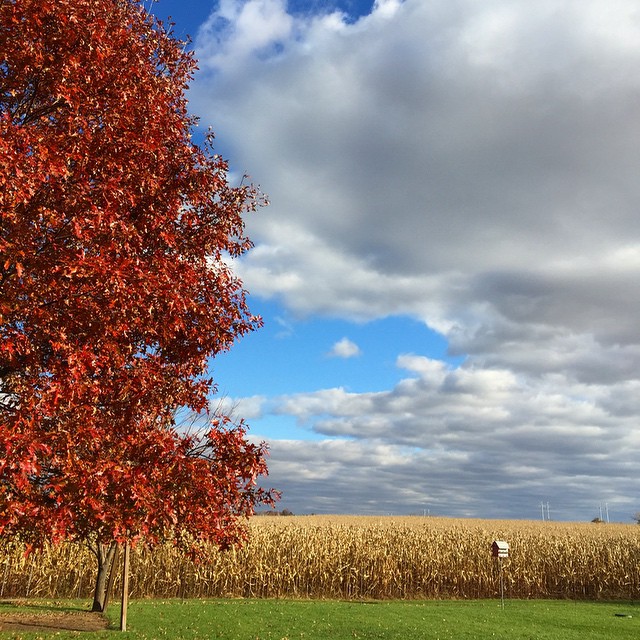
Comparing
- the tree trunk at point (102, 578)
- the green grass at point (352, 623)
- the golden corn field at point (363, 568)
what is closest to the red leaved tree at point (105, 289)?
the green grass at point (352, 623)

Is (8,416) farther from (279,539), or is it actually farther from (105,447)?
(279,539)

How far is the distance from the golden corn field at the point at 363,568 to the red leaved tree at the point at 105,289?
14590mm

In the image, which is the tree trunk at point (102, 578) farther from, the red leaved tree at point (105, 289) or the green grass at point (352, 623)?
the red leaved tree at point (105, 289)

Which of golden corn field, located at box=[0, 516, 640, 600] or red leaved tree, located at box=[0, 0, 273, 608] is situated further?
golden corn field, located at box=[0, 516, 640, 600]

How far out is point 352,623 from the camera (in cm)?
Answer: 1775

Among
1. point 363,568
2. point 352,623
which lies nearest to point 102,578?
point 352,623

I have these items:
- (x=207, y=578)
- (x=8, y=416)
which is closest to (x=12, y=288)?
(x=8, y=416)

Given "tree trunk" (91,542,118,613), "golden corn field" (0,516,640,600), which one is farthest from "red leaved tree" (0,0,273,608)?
"golden corn field" (0,516,640,600)

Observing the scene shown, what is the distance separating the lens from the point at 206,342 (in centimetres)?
1163

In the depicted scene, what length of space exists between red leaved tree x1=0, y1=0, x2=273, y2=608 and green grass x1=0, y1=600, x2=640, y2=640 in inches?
228

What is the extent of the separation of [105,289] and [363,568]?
23030 millimetres

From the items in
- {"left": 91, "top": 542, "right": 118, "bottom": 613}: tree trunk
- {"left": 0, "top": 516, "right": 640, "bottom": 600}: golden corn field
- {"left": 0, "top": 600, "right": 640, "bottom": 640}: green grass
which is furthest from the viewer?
{"left": 0, "top": 516, "right": 640, "bottom": 600}: golden corn field

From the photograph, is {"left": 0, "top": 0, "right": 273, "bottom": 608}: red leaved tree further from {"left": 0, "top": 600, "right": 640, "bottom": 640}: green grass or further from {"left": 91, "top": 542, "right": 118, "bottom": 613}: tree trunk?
{"left": 91, "top": 542, "right": 118, "bottom": 613}: tree trunk

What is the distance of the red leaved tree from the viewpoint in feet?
26.9
